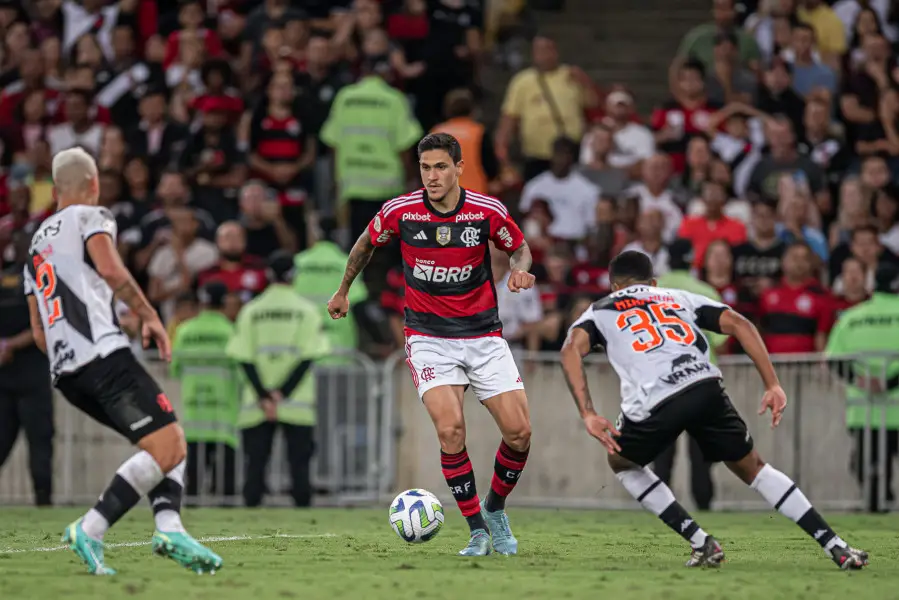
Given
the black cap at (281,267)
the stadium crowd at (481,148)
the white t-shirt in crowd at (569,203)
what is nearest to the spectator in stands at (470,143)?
the stadium crowd at (481,148)

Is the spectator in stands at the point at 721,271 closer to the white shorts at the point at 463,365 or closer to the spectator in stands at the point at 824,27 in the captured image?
the spectator in stands at the point at 824,27

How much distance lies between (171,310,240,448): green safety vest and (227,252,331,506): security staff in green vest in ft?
1.26

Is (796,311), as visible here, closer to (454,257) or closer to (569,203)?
(569,203)

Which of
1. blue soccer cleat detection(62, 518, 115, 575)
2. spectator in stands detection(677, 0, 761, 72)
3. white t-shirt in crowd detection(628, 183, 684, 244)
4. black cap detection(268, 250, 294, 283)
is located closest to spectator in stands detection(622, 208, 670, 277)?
white t-shirt in crowd detection(628, 183, 684, 244)

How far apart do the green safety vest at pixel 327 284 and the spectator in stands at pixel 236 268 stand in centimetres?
55

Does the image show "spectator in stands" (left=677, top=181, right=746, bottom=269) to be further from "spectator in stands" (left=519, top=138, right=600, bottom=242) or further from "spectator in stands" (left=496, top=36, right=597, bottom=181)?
"spectator in stands" (left=496, top=36, right=597, bottom=181)

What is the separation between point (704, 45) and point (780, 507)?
12441 mm

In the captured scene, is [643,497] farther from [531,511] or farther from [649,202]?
[649,202]

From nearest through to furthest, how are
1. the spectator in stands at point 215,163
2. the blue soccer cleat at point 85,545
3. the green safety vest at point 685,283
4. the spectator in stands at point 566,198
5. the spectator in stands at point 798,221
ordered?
the blue soccer cleat at point 85,545
the green safety vest at point 685,283
the spectator in stands at point 798,221
the spectator in stands at point 566,198
the spectator in stands at point 215,163

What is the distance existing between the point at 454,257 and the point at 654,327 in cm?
161

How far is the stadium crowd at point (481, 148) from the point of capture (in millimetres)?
18172

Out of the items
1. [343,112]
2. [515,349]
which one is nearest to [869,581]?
[515,349]

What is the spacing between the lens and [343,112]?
64.4 feet

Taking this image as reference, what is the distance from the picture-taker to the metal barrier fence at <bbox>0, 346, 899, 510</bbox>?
1666 centimetres
